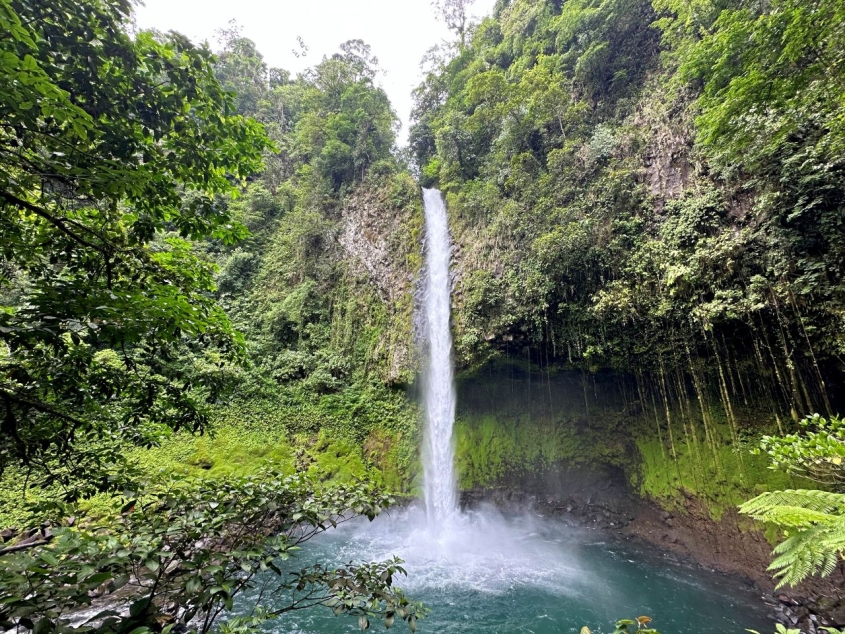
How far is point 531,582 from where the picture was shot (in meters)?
6.74

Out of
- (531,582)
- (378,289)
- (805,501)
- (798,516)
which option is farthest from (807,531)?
(378,289)

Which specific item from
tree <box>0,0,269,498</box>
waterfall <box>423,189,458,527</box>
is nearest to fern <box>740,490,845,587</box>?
tree <box>0,0,269,498</box>

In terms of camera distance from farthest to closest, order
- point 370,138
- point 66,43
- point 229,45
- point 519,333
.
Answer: point 229,45
point 370,138
point 519,333
point 66,43

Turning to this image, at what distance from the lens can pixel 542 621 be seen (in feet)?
18.1

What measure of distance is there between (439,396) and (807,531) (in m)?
8.51

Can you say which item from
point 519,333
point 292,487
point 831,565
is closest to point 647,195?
point 519,333

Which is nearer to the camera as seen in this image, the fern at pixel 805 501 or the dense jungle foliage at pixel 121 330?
the dense jungle foliage at pixel 121 330

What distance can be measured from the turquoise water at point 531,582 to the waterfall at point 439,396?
564 mm

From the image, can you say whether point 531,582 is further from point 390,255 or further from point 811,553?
point 390,255

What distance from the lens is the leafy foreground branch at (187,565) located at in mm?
1295

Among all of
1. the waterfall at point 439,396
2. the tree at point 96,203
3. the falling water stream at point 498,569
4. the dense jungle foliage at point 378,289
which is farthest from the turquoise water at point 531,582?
the tree at point 96,203

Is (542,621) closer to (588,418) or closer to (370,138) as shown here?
(588,418)

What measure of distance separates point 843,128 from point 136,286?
8.50 metres

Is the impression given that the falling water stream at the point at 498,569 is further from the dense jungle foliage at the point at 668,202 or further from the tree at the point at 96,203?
the tree at the point at 96,203
